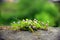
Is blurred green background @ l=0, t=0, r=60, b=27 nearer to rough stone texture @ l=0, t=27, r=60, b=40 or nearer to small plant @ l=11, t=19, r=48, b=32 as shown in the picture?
small plant @ l=11, t=19, r=48, b=32

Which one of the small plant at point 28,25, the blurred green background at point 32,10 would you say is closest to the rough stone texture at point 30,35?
the small plant at point 28,25

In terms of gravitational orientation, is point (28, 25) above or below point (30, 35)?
above

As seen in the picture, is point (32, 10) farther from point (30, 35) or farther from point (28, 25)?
point (30, 35)

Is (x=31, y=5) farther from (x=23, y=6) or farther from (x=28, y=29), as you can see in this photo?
(x=28, y=29)

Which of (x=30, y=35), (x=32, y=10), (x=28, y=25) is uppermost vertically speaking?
(x=32, y=10)

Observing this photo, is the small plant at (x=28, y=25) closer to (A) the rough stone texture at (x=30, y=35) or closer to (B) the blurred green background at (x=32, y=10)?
(A) the rough stone texture at (x=30, y=35)

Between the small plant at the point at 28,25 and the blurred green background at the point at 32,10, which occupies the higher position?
the blurred green background at the point at 32,10

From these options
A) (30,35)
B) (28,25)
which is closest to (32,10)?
(28,25)

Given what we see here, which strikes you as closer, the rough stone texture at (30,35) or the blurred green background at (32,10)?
the rough stone texture at (30,35)

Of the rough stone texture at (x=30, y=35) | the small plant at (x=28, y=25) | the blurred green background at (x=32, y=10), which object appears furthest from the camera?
the blurred green background at (x=32, y=10)

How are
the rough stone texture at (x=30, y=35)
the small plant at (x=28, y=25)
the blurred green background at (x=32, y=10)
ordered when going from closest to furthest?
the rough stone texture at (x=30, y=35) < the small plant at (x=28, y=25) < the blurred green background at (x=32, y=10)
